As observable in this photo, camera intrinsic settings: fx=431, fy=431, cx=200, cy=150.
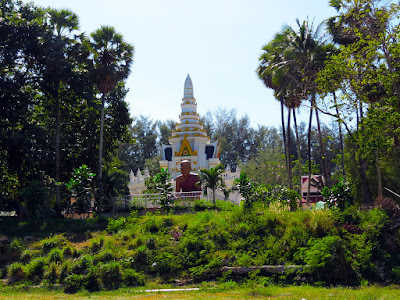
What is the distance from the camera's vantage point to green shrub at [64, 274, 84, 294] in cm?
1330

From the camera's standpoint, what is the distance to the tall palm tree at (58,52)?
79.1 ft

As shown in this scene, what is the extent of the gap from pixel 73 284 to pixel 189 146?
29.1 meters

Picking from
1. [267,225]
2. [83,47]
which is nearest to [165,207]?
[267,225]

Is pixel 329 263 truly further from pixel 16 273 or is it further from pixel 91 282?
pixel 16 273

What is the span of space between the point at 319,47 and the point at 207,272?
17.7m

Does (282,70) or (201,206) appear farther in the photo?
(282,70)

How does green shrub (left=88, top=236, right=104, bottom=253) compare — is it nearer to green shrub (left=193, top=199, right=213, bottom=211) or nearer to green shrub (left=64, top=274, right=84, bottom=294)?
green shrub (left=64, top=274, right=84, bottom=294)

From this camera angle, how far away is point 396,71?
17266mm

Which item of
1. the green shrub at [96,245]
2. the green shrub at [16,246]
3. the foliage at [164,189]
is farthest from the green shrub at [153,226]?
the green shrub at [16,246]

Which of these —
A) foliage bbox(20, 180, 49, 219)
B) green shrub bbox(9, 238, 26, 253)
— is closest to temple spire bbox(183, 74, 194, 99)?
foliage bbox(20, 180, 49, 219)

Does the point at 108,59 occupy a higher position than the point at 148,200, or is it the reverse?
the point at 108,59

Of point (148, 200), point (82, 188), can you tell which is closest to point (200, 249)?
point (82, 188)

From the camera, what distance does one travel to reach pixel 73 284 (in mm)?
13359

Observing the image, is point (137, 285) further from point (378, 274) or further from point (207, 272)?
point (378, 274)
